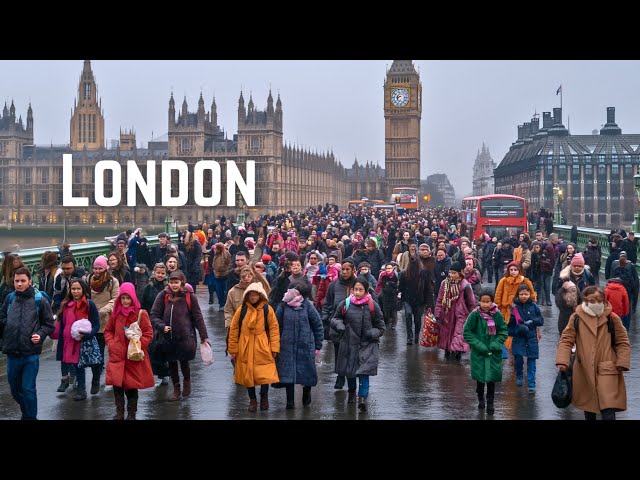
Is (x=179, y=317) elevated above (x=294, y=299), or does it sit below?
below

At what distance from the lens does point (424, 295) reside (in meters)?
13.2

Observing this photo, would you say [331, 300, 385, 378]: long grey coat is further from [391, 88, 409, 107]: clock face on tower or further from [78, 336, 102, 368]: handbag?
[391, 88, 409, 107]: clock face on tower

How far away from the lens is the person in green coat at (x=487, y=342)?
29.6 ft

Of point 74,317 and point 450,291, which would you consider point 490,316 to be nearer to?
point 450,291

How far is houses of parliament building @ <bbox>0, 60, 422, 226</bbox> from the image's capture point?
9488 cm

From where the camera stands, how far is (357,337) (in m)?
9.38

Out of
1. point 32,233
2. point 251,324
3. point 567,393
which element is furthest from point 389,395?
point 32,233

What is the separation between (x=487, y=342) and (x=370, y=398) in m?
1.40

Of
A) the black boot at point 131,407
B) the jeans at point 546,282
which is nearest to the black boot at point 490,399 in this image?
the black boot at point 131,407

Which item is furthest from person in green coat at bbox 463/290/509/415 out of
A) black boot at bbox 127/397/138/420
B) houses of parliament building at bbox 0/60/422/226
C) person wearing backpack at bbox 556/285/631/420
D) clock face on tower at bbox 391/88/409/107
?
clock face on tower at bbox 391/88/409/107

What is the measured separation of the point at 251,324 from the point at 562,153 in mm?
99472

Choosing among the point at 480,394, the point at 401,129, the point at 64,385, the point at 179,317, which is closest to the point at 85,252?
the point at 64,385
